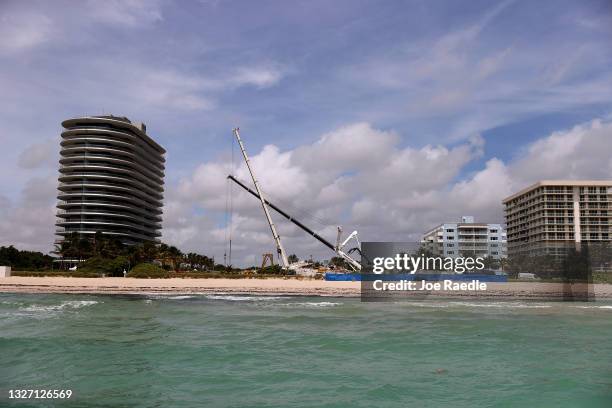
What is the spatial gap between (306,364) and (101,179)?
408 ft

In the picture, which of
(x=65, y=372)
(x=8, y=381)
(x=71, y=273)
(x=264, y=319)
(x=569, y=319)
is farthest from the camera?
(x=71, y=273)

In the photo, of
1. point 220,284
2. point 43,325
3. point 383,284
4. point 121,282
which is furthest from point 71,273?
point 43,325

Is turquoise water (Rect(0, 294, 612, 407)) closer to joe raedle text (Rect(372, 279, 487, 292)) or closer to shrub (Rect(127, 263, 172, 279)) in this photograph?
joe raedle text (Rect(372, 279, 487, 292))

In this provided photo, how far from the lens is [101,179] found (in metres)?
129

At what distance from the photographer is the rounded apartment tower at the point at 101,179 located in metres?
126

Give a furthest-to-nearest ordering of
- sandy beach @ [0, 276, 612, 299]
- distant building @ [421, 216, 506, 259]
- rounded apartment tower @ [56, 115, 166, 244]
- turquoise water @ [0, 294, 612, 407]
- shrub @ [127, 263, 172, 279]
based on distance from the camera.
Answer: distant building @ [421, 216, 506, 259] → rounded apartment tower @ [56, 115, 166, 244] → shrub @ [127, 263, 172, 279] → sandy beach @ [0, 276, 612, 299] → turquoise water @ [0, 294, 612, 407]

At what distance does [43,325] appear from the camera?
2545 centimetres

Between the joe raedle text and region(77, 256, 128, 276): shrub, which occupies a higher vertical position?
region(77, 256, 128, 276): shrub

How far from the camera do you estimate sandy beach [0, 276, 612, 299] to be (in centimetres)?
6412

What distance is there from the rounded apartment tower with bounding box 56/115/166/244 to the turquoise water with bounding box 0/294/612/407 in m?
105

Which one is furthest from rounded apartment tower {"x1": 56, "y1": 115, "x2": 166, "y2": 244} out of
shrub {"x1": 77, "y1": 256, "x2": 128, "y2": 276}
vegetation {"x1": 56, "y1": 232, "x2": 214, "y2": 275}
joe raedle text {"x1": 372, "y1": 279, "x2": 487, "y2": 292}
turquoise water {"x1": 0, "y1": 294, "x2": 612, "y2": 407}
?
turquoise water {"x1": 0, "y1": 294, "x2": 612, "y2": 407}

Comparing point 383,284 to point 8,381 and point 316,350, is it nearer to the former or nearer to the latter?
point 316,350

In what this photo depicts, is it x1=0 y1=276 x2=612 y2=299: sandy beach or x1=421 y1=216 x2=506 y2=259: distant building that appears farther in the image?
x1=421 y1=216 x2=506 y2=259: distant building

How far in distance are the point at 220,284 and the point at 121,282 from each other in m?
12.7
